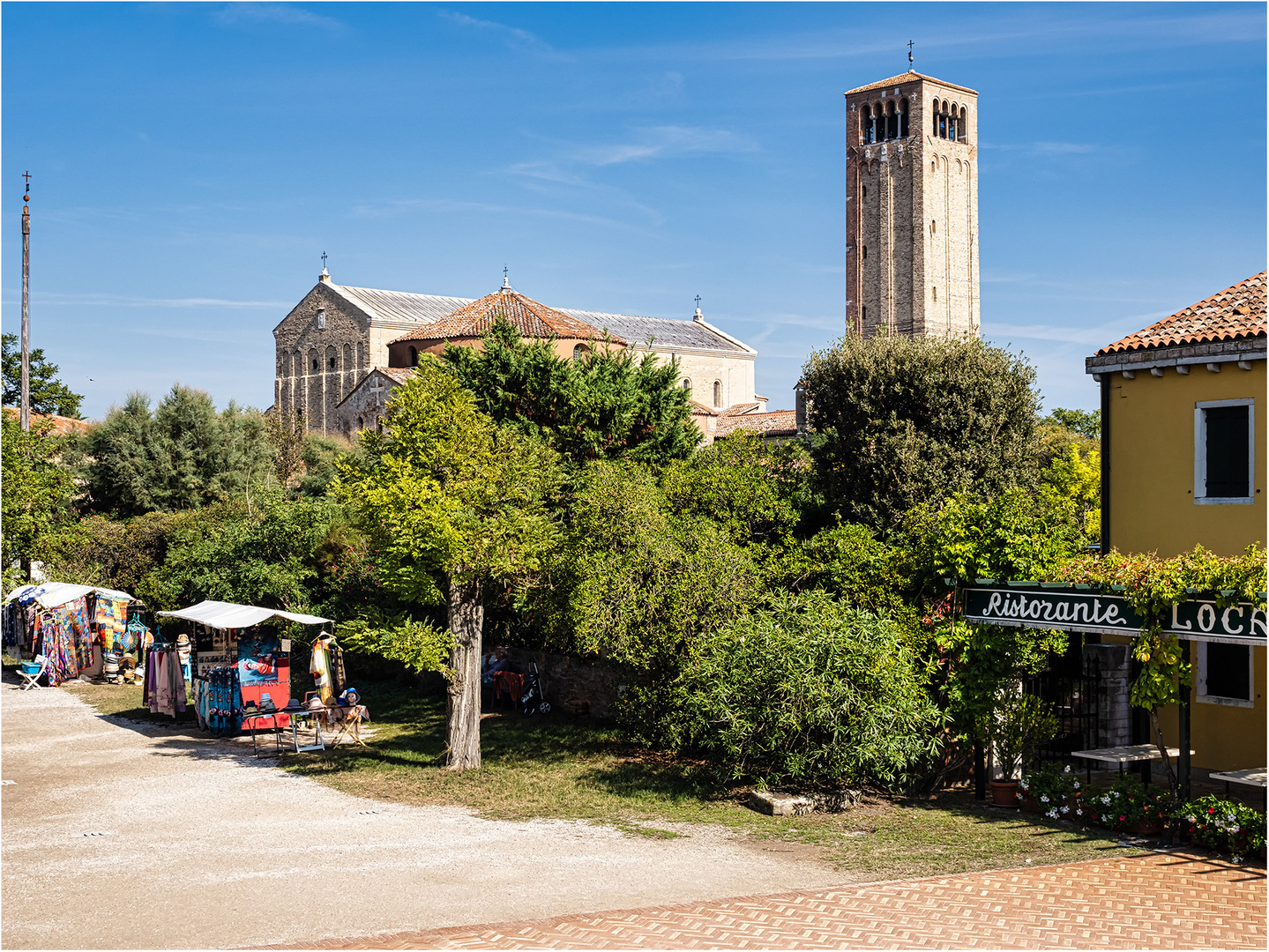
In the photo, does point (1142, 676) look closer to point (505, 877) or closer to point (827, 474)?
point (505, 877)

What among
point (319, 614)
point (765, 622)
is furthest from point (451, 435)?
point (319, 614)

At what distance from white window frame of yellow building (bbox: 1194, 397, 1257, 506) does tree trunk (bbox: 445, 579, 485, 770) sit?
10.3 metres

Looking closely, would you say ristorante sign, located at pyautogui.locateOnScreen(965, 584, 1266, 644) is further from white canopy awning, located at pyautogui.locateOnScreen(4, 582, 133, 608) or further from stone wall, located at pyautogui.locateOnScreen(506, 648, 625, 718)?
white canopy awning, located at pyautogui.locateOnScreen(4, 582, 133, 608)

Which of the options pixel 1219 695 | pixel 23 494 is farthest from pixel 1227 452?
pixel 23 494

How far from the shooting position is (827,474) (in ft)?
74.6

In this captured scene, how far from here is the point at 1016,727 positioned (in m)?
14.1

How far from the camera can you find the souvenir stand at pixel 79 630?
26.8 m

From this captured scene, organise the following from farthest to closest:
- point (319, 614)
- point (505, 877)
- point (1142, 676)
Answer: point (319, 614) < point (1142, 676) < point (505, 877)

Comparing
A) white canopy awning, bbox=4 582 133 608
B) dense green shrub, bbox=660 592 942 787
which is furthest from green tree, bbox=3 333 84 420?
dense green shrub, bbox=660 592 942 787

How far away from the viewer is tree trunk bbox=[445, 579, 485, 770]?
16266mm

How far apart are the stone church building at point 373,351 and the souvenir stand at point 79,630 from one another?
25.5 meters

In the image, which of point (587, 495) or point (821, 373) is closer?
point (587, 495)

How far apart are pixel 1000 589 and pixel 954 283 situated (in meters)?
69.0

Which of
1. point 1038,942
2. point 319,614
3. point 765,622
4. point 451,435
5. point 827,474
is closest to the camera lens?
point 1038,942
